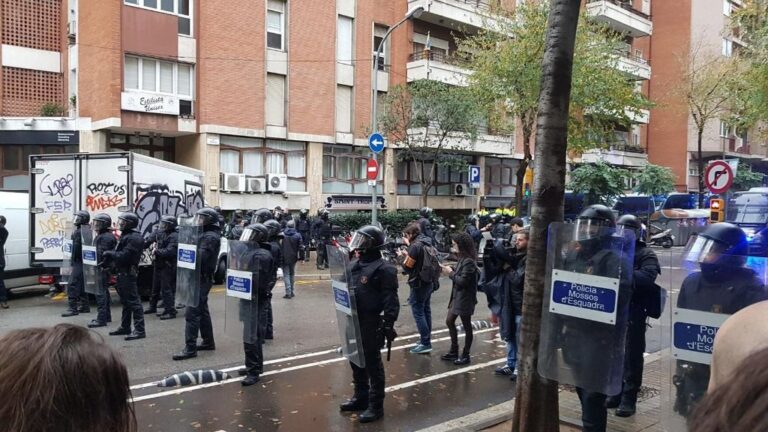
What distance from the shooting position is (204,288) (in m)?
8.11

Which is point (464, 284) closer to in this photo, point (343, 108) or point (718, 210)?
point (718, 210)

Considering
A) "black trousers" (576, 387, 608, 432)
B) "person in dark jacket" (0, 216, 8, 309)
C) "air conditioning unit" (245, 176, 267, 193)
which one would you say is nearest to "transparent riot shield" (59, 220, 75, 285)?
"person in dark jacket" (0, 216, 8, 309)

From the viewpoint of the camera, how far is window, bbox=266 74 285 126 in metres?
24.0

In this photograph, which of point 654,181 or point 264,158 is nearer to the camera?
point 264,158

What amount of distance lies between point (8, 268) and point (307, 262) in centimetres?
969

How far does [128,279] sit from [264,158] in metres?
15.1

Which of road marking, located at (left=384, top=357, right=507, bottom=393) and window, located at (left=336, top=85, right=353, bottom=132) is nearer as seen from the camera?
road marking, located at (left=384, top=357, right=507, bottom=393)

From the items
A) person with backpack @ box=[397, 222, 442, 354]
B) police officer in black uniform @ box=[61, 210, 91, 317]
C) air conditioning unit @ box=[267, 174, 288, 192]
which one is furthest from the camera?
air conditioning unit @ box=[267, 174, 288, 192]

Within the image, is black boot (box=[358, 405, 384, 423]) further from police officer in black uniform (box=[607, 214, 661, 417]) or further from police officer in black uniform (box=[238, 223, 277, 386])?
police officer in black uniform (box=[607, 214, 661, 417])

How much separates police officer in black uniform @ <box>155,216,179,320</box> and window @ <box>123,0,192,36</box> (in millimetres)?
13594

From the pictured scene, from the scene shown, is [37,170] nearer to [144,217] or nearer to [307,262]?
[144,217]

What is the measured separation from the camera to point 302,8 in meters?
24.6

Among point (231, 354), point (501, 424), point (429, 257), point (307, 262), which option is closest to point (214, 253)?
point (231, 354)

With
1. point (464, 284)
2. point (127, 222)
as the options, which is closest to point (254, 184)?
point (127, 222)
